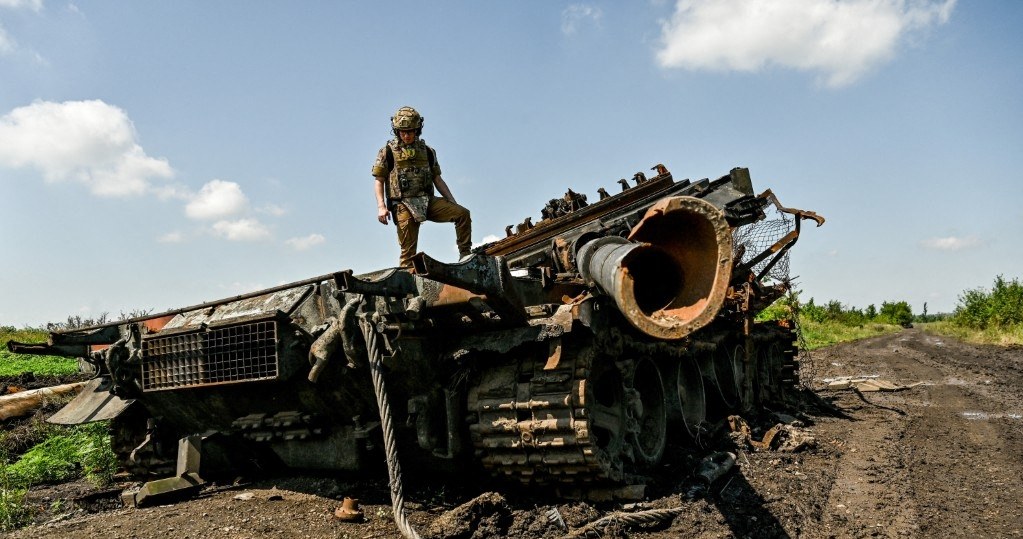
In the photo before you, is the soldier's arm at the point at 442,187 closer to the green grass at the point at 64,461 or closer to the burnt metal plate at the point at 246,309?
the burnt metal plate at the point at 246,309

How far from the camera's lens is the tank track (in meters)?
4.87

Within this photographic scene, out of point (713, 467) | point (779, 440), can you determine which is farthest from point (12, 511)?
point (779, 440)

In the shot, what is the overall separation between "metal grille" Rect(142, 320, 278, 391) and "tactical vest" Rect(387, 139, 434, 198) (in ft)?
5.29

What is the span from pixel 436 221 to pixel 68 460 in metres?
5.10

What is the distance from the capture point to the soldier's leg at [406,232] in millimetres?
6480

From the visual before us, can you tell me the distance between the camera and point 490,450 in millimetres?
5211

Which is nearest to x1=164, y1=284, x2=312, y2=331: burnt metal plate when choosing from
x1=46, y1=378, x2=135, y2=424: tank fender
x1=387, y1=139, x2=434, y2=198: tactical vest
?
x1=46, y1=378, x2=135, y2=424: tank fender

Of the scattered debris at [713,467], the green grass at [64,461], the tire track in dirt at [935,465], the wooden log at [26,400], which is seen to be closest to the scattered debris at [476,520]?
the scattered debris at [713,467]

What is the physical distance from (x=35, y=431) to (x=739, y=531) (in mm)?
8502

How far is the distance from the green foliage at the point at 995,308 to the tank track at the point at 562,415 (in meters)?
24.9

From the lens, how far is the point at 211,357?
5820 mm

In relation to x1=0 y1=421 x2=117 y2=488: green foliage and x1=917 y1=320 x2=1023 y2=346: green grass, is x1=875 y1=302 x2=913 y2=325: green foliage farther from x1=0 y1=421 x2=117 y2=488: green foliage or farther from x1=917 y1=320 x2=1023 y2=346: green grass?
Answer: x1=0 y1=421 x2=117 y2=488: green foliage

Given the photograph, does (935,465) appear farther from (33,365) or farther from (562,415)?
(33,365)

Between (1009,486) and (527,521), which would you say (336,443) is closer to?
(527,521)
